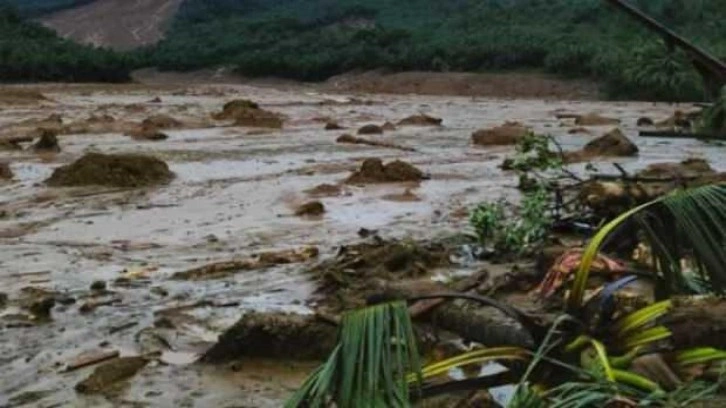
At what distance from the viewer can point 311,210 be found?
36.7 feet

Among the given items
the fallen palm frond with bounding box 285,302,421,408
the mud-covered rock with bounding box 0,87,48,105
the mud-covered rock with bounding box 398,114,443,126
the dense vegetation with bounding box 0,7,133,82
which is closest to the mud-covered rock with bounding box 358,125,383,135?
the mud-covered rock with bounding box 398,114,443,126

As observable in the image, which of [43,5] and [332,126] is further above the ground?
[43,5]

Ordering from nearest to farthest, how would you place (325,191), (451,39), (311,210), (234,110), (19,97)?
1. (311,210)
2. (325,191)
3. (234,110)
4. (19,97)
5. (451,39)

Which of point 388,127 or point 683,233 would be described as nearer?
point 683,233

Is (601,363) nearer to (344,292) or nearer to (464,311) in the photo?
(464,311)

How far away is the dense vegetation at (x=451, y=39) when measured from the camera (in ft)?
152

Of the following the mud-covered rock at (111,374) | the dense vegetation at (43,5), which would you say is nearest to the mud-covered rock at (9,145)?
the mud-covered rock at (111,374)

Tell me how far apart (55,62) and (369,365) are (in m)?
52.8

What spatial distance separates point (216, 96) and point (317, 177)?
28.1 m

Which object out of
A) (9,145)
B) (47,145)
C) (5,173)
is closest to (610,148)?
(5,173)

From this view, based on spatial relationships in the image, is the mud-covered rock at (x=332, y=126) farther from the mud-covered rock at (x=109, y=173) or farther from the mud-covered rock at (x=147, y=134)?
the mud-covered rock at (x=109, y=173)

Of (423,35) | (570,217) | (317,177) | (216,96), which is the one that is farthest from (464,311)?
(423,35)

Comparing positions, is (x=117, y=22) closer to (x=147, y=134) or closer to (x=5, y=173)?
(x=147, y=134)

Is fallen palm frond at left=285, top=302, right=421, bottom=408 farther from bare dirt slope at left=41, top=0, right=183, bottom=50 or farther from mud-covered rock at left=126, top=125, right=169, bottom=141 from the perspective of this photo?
bare dirt slope at left=41, top=0, right=183, bottom=50
